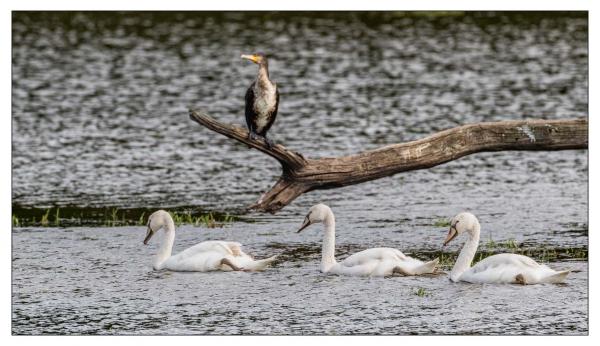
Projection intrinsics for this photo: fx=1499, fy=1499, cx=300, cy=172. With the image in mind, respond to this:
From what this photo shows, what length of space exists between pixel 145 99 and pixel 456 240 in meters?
11.2

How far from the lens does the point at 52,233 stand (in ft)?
48.8

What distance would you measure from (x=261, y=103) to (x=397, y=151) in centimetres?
134

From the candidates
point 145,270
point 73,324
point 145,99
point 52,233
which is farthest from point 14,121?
point 73,324

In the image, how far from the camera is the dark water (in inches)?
461

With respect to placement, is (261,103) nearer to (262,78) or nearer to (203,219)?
(262,78)

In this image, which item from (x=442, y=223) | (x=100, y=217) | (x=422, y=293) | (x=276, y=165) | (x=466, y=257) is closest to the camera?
(x=422, y=293)

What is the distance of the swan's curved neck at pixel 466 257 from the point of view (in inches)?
494

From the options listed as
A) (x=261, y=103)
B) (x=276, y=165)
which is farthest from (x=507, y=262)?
(x=276, y=165)

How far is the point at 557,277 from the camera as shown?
40.1ft

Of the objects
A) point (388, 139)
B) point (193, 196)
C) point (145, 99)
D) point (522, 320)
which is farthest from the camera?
point (145, 99)

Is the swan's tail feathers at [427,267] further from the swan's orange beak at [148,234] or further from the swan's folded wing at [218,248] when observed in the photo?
the swan's orange beak at [148,234]

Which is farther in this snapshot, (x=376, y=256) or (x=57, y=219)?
(x=57, y=219)

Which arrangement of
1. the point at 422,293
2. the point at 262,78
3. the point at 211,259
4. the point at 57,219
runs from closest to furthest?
the point at 422,293 → the point at 211,259 → the point at 262,78 → the point at 57,219

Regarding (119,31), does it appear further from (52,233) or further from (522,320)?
(522,320)
